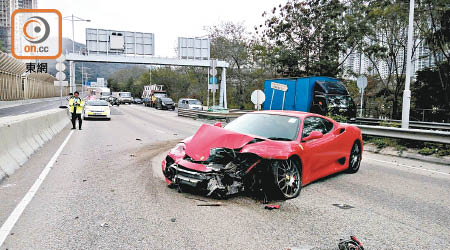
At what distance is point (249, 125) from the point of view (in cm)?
643

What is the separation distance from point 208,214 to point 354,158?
4268 mm

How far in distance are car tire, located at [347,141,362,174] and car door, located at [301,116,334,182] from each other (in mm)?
994

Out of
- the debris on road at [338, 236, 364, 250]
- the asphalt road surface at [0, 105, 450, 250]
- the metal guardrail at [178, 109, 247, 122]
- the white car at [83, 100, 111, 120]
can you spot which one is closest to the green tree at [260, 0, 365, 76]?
the metal guardrail at [178, 109, 247, 122]

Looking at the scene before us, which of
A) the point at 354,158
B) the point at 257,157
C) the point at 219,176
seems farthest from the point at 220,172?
the point at 354,158

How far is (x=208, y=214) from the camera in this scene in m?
4.67

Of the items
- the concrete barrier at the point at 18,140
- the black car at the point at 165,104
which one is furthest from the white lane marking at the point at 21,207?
the black car at the point at 165,104

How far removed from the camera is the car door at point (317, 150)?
5945 mm

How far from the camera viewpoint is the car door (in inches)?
234

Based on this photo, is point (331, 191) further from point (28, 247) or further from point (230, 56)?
point (230, 56)

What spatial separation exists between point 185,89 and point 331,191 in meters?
65.5

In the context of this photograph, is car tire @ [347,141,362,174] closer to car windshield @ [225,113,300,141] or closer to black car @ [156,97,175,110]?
car windshield @ [225,113,300,141]

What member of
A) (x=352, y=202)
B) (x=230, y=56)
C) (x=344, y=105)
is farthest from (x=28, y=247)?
(x=230, y=56)

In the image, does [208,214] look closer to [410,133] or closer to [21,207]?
[21,207]

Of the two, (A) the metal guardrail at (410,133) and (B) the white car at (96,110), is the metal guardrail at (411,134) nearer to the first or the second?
Answer: (A) the metal guardrail at (410,133)
